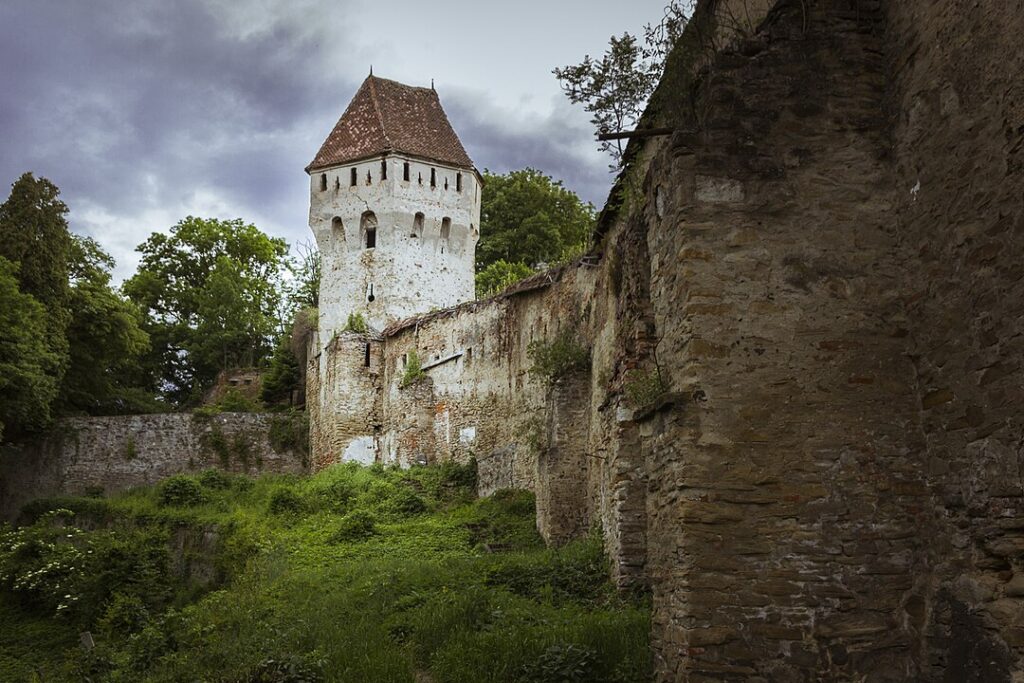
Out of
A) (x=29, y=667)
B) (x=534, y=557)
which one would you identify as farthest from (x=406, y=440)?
(x=534, y=557)

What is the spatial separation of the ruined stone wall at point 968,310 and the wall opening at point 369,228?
26558mm

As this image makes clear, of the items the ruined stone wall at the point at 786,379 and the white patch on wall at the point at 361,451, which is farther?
the white patch on wall at the point at 361,451

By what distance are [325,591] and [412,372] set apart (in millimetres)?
13949

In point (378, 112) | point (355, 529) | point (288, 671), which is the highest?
point (378, 112)

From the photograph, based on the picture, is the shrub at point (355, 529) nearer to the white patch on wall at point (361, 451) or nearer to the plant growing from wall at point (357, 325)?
the white patch on wall at point (361, 451)

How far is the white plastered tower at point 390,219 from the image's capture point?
3216 cm

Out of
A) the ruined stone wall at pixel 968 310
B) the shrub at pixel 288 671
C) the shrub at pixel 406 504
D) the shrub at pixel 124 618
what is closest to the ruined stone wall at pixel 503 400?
the shrub at pixel 406 504

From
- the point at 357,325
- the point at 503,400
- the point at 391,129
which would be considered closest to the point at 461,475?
the point at 503,400

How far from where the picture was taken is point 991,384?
6.14 meters

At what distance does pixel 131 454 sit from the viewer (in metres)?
32.0

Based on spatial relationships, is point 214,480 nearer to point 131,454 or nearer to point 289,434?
point 289,434

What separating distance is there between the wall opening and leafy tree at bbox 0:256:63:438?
10.2m

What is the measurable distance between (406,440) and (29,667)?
12392 mm

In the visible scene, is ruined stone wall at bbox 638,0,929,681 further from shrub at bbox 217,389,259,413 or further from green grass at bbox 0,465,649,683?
shrub at bbox 217,389,259,413
